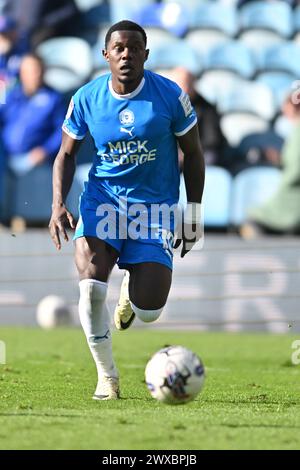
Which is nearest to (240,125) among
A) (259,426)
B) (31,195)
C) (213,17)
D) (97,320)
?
(213,17)

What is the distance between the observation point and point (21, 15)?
19.3 m

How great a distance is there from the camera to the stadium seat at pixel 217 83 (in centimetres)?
1956

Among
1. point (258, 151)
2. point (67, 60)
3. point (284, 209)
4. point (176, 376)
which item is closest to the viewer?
point (176, 376)

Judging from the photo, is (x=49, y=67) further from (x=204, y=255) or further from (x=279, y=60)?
(x=204, y=255)

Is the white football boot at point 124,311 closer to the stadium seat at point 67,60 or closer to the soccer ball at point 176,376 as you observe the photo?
the soccer ball at point 176,376

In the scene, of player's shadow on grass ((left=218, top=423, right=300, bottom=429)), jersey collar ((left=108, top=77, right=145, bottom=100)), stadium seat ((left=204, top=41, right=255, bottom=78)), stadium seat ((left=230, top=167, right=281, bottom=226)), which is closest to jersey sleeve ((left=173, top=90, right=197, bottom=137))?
jersey collar ((left=108, top=77, right=145, bottom=100))

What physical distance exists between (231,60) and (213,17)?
0.90m

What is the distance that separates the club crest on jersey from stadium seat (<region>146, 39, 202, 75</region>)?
12256 mm

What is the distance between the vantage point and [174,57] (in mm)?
19672

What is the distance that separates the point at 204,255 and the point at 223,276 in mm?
449

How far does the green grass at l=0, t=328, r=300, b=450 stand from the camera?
523 cm

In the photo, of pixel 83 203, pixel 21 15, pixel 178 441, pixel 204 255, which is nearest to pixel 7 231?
pixel 204 255

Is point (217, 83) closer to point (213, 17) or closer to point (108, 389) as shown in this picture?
point (213, 17)

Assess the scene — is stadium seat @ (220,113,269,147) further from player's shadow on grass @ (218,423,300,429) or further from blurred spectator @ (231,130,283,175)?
player's shadow on grass @ (218,423,300,429)
